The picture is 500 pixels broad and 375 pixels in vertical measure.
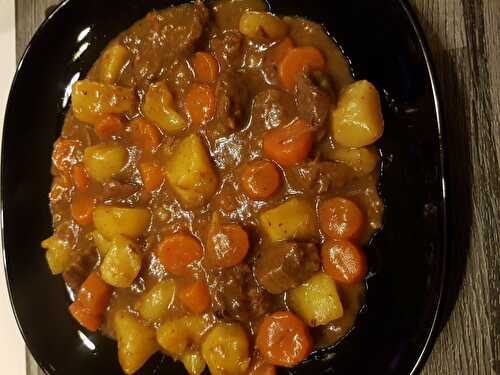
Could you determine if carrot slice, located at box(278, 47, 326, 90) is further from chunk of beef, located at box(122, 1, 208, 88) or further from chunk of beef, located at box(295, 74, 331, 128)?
chunk of beef, located at box(122, 1, 208, 88)

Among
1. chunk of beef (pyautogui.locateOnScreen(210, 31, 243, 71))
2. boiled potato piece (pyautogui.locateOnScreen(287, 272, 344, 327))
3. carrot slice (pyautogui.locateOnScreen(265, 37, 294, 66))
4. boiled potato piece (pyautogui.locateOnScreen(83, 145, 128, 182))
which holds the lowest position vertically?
boiled potato piece (pyautogui.locateOnScreen(287, 272, 344, 327))

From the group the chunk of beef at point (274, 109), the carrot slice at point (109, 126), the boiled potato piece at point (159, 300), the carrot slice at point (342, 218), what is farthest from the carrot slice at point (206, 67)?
the boiled potato piece at point (159, 300)

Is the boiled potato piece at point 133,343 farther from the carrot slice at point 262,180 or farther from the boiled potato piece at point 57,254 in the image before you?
the carrot slice at point 262,180

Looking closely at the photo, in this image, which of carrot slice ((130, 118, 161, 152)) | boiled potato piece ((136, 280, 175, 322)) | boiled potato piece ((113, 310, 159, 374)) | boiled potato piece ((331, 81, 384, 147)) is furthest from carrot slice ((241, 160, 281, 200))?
boiled potato piece ((113, 310, 159, 374))

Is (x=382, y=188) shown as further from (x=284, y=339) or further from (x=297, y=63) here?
(x=284, y=339)

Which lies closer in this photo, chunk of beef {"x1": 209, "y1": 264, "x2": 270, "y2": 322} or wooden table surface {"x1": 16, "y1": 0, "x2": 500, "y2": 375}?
wooden table surface {"x1": 16, "y1": 0, "x2": 500, "y2": 375}

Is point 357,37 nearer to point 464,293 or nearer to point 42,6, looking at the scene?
Result: point 464,293
